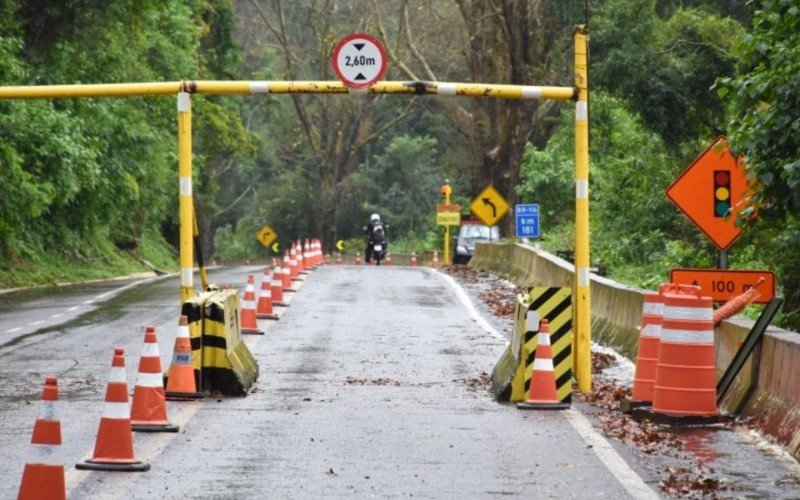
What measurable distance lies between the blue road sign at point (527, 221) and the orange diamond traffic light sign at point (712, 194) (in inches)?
Answer: 999

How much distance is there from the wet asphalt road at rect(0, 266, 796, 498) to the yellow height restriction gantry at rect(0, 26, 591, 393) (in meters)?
1.29

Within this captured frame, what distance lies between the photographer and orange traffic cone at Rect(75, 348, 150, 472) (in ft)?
32.7

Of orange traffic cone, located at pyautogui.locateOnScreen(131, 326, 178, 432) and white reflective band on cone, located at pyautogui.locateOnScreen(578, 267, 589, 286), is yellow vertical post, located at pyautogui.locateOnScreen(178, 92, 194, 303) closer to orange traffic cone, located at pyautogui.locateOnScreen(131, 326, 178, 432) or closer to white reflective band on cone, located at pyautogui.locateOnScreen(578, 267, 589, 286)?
orange traffic cone, located at pyautogui.locateOnScreen(131, 326, 178, 432)

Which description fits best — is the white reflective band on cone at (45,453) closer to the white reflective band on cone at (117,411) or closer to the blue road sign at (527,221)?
the white reflective band on cone at (117,411)

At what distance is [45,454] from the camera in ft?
27.1

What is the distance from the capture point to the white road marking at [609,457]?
9.63 metres

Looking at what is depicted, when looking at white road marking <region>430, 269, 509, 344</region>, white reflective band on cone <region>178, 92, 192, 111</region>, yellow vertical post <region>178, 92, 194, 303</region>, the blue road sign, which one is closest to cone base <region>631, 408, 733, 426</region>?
yellow vertical post <region>178, 92, 194, 303</region>

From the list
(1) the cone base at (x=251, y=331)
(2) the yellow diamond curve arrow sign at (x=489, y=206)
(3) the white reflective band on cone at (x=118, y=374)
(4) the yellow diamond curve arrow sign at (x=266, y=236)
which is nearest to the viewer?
(3) the white reflective band on cone at (x=118, y=374)

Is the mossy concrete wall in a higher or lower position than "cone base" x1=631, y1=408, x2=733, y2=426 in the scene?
higher

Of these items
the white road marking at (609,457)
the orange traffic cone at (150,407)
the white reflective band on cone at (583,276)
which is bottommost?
the white road marking at (609,457)

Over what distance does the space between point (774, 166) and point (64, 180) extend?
24042mm

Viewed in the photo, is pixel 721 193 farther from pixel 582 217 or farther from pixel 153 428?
pixel 153 428

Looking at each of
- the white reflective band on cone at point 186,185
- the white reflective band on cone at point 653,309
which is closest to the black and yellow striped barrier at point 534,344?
the white reflective band on cone at point 653,309

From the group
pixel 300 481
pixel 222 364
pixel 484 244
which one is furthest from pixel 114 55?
pixel 300 481
